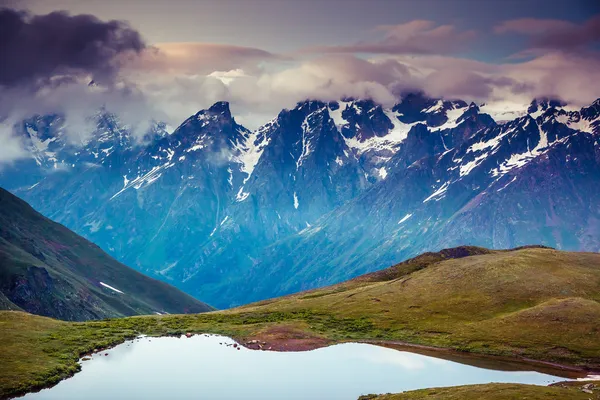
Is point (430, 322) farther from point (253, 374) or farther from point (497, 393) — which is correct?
point (497, 393)

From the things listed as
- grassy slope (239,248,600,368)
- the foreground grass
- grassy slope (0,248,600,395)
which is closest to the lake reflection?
grassy slope (0,248,600,395)

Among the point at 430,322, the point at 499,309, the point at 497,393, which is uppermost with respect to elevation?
the point at 499,309

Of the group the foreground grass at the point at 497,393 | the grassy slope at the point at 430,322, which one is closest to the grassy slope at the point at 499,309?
the grassy slope at the point at 430,322

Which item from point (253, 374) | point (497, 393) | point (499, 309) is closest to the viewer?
point (497, 393)

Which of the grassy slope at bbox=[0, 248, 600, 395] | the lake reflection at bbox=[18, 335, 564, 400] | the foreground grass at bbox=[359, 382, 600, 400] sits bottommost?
the foreground grass at bbox=[359, 382, 600, 400]

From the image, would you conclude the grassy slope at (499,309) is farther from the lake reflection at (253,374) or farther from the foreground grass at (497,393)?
the foreground grass at (497,393)

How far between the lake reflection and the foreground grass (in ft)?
28.0

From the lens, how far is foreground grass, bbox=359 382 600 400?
3718 inches

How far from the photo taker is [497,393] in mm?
96812

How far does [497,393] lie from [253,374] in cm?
4247

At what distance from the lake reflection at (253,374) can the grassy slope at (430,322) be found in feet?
23.6

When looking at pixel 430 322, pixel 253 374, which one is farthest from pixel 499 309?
pixel 253 374

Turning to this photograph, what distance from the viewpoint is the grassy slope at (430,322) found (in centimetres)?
13111

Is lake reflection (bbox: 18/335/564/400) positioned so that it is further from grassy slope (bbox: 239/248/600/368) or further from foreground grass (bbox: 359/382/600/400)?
grassy slope (bbox: 239/248/600/368)
